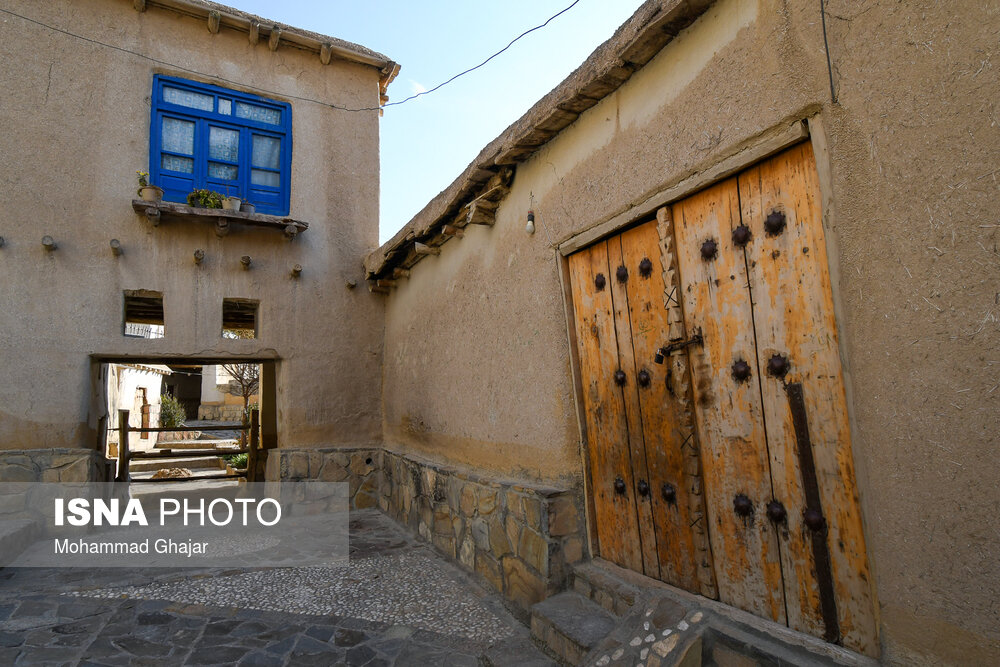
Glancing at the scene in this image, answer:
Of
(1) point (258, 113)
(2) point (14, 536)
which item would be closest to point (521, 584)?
(2) point (14, 536)

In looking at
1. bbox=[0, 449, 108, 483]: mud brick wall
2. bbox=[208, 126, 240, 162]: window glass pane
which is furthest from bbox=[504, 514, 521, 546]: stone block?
bbox=[208, 126, 240, 162]: window glass pane

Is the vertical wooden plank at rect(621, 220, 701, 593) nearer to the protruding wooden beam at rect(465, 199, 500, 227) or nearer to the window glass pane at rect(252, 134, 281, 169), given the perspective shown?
the protruding wooden beam at rect(465, 199, 500, 227)

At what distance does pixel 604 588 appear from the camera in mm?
2879

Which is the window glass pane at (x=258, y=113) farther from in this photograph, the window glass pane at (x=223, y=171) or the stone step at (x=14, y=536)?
the stone step at (x=14, y=536)

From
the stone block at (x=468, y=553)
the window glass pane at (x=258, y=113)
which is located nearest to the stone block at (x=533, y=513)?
the stone block at (x=468, y=553)

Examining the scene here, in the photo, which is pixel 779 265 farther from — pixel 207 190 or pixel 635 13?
pixel 207 190

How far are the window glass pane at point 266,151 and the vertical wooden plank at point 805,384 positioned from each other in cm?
637

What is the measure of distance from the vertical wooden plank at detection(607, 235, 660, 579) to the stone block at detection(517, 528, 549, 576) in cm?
60

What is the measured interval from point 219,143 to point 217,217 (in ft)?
3.87

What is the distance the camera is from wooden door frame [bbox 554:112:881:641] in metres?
1.82

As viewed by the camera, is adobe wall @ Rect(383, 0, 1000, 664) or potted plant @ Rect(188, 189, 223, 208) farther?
potted plant @ Rect(188, 189, 223, 208)

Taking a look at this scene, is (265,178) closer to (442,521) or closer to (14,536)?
(14,536)

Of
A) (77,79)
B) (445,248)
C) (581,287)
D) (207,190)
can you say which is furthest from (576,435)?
(77,79)

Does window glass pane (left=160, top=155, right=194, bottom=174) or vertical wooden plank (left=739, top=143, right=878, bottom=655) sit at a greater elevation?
window glass pane (left=160, top=155, right=194, bottom=174)
